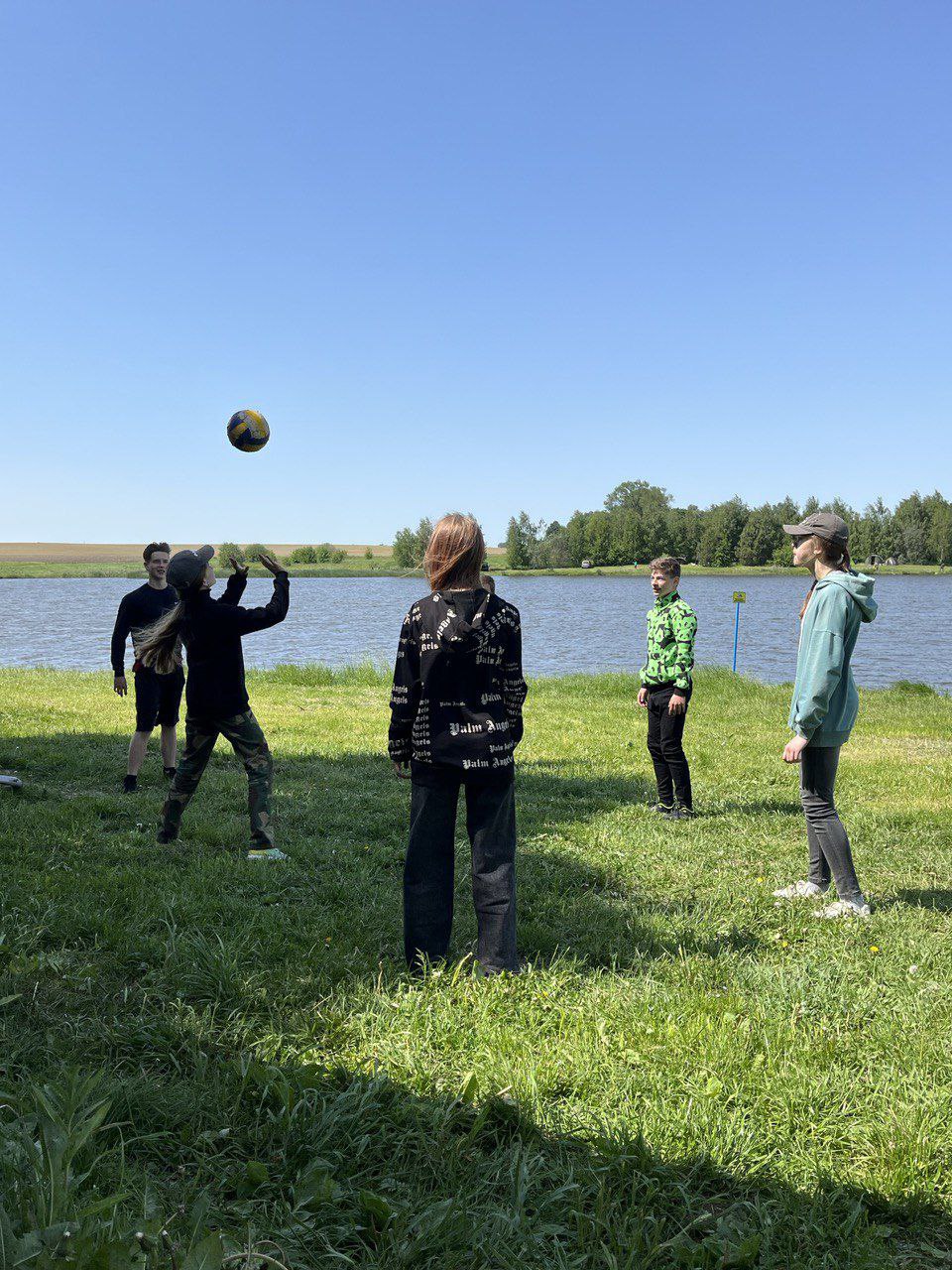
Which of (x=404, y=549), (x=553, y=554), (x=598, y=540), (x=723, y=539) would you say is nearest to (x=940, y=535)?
(x=723, y=539)

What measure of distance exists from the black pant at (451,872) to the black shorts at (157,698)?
4.57 meters

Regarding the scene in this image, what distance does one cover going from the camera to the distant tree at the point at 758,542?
11531 cm

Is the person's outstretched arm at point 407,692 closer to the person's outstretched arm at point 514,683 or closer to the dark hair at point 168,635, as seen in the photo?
the person's outstretched arm at point 514,683

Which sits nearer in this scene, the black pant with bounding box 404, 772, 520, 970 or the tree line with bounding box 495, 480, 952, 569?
the black pant with bounding box 404, 772, 520, 970

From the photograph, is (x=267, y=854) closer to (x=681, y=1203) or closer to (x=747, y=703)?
(x=681, y=1203)

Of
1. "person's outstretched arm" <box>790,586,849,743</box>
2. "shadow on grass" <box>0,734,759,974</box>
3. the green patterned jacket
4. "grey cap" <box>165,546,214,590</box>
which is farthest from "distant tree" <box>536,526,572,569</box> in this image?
"person's outstretched arm" <box>790,586,849,743</box>

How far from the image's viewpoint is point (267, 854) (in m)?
5.76

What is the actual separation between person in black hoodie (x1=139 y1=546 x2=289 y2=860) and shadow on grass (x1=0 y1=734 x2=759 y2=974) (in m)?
0.37

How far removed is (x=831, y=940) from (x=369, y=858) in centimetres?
292

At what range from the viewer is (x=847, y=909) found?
5.07 metres

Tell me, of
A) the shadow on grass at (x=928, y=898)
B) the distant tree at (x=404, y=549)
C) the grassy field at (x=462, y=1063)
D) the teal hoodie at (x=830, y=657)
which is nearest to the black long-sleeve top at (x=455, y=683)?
the grassy field at (x=462, y=1063)

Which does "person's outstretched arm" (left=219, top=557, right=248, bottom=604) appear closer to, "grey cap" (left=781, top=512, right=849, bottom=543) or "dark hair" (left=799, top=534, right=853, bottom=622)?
"grey cap" (left=781, top=512, right=849, bottom=543)

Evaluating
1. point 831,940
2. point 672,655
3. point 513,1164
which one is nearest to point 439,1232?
point 513,1164

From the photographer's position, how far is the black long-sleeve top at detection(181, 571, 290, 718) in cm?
561
